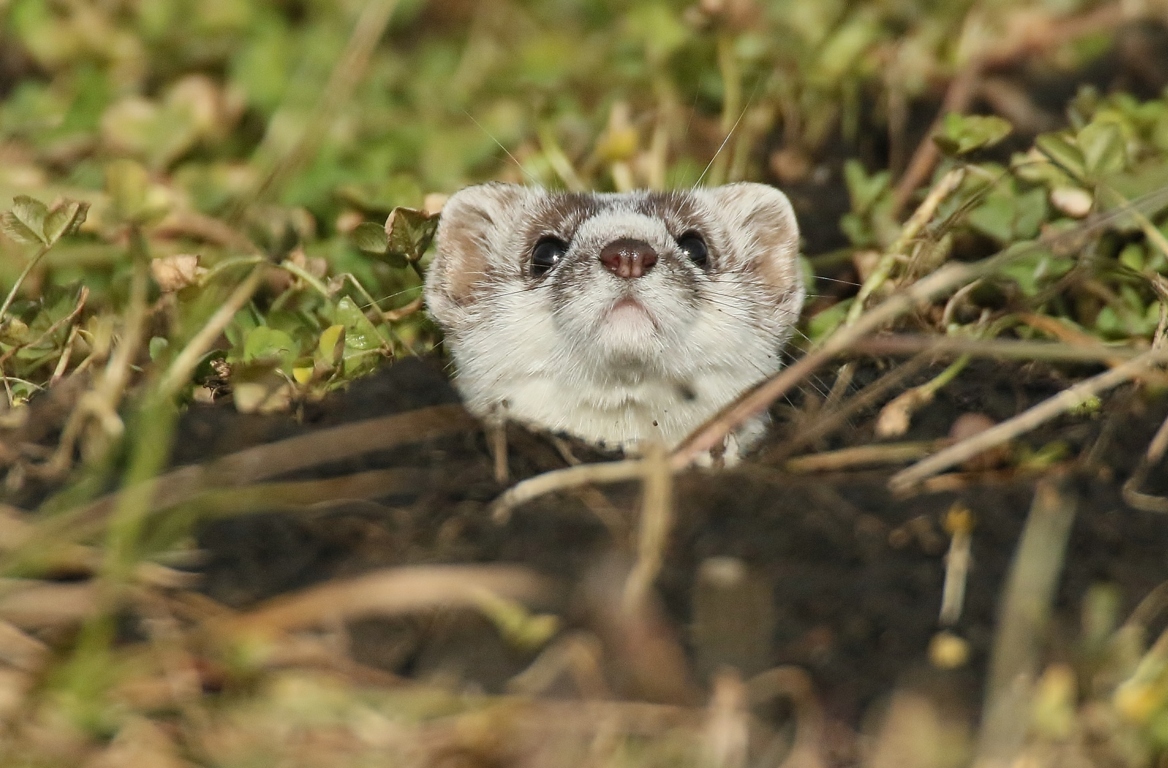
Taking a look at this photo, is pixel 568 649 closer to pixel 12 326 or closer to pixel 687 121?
pixel 12 326

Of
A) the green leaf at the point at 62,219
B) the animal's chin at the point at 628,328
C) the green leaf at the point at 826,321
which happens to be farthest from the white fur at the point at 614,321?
the green leaf at the point at 62,219

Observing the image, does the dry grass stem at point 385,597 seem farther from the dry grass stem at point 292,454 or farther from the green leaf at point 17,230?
the green leaf at point 17,230

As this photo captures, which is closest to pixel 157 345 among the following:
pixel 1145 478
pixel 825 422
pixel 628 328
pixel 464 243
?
pixel 464 243

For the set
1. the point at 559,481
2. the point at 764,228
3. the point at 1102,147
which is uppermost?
the point at 1102,147

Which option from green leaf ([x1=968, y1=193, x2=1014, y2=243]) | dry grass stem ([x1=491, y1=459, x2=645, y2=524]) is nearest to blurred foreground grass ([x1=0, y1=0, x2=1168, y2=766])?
green leaf ([x1=968, y1=193, x2=1014, y2=243])

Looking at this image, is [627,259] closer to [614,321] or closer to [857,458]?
[614,321]
